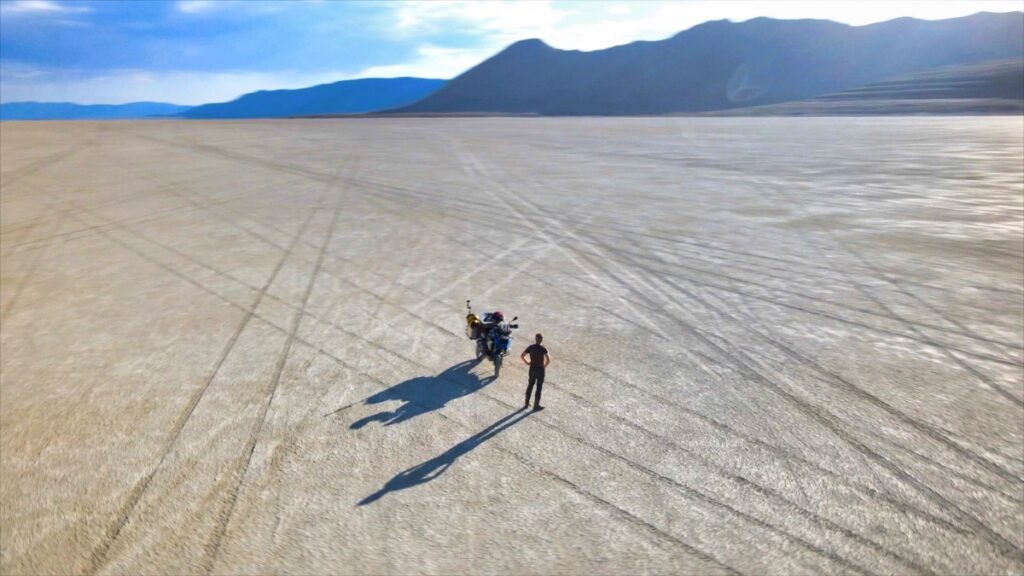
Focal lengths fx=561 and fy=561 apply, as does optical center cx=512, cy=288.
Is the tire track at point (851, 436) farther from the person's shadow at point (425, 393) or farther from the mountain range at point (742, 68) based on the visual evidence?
the mountain range at point (742, 68)

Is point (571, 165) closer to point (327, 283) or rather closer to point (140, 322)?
point (327, 283)

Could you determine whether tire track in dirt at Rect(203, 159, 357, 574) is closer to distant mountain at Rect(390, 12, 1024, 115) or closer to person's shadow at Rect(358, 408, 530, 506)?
person's shadow at Rect(358, 408, 530, 506)

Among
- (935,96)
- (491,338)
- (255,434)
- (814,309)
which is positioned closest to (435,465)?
(255,434)

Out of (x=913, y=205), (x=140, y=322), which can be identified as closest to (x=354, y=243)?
(x=140, y=322)

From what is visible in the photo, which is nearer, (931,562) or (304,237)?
(931,562)

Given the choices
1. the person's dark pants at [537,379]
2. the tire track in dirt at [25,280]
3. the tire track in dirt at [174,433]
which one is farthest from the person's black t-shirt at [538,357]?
the tire track in dirt at [25,280]

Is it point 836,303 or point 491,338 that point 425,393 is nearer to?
point 491,338

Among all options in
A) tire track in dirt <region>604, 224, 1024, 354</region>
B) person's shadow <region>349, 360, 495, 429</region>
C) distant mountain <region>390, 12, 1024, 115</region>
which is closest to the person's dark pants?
person's shadow <region>349, 360, 495, 429</region>
